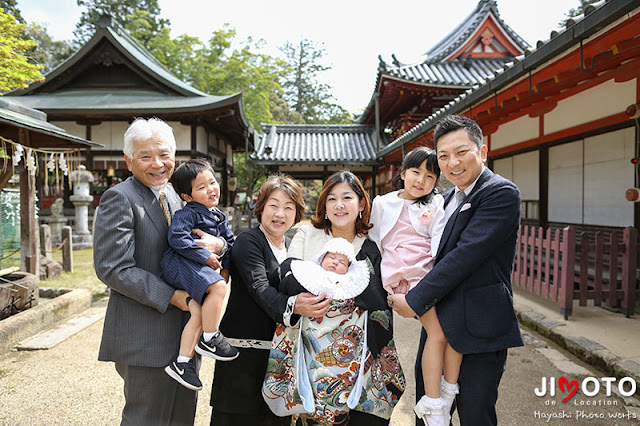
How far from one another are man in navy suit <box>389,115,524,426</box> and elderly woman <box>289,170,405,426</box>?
191 millimetres

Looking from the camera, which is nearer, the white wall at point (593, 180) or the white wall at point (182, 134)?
the white wall at point (593, 180)

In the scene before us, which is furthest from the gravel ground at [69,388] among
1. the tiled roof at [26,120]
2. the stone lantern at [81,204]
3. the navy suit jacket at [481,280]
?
the stone lantern at [81,204]

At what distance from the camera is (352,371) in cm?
191

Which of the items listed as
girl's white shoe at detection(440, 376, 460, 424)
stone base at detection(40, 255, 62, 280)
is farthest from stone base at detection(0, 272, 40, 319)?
girl's white shoe at detection(440, 376, 460, 424)

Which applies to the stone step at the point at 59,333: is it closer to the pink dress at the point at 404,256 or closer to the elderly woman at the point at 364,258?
the elderly woman at the point at 364,258

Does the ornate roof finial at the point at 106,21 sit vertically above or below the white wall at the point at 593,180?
above

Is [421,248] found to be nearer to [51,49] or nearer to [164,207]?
[164,207]

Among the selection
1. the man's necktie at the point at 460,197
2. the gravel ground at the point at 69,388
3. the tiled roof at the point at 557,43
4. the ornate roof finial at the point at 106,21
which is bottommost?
the gravel ground at the point at 69,388

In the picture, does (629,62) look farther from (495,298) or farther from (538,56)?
(495,298)

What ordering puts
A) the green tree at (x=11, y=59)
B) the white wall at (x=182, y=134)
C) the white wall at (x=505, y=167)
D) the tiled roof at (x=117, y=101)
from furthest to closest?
1. the white wall at (x=182, y=134)
2. the tiled roof at (x=117, y=101)
3. the white wall at (x=505, y=167)
4. the green tree at (x=11, y=59)

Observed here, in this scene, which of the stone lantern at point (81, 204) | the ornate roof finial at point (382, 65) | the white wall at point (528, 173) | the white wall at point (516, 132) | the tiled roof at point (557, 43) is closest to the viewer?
the tiled roof at point (557, 43)

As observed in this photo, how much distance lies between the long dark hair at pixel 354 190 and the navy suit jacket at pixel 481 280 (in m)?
0.53

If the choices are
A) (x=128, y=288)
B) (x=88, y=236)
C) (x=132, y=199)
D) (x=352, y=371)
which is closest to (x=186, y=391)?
(x=128, y=288)

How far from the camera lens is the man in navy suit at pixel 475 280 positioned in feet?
5.85
